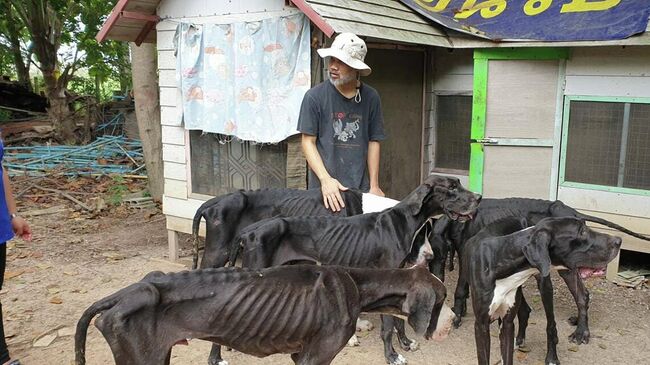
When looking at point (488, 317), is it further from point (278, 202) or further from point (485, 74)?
point (485, 74)

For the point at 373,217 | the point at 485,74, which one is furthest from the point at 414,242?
the point at 485,74

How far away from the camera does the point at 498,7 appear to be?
7164mm

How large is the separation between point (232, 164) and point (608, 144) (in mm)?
4221

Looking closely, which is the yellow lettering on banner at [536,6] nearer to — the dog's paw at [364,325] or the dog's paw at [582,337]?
the dog's paw at [582,337]

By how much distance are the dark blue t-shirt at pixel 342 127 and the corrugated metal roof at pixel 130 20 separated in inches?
122

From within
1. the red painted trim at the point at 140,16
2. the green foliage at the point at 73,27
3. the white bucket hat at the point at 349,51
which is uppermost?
the green foliage at the point at 73,27

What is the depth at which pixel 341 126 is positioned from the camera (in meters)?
4.98

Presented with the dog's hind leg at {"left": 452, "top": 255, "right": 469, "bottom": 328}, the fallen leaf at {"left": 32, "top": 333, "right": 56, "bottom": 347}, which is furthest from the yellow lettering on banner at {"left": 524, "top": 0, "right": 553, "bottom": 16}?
the fallen leaf at {"left": 32, "top": 333, "right": 56, "bottom": 347}

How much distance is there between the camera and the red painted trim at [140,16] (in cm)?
685

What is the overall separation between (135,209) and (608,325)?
774 centimetres

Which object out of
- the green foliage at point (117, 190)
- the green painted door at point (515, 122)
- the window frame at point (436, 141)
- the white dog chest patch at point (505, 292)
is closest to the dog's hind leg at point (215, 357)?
the white dog chest patch at point (505, 292)

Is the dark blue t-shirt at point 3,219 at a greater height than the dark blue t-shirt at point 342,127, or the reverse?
the dark blue t-shirt at point 342,127

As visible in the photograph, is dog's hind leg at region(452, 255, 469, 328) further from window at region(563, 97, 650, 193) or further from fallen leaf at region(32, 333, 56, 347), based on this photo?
fallen leaf at region(32, 333, 56, 347)

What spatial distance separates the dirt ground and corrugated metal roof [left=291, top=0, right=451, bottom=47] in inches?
107
